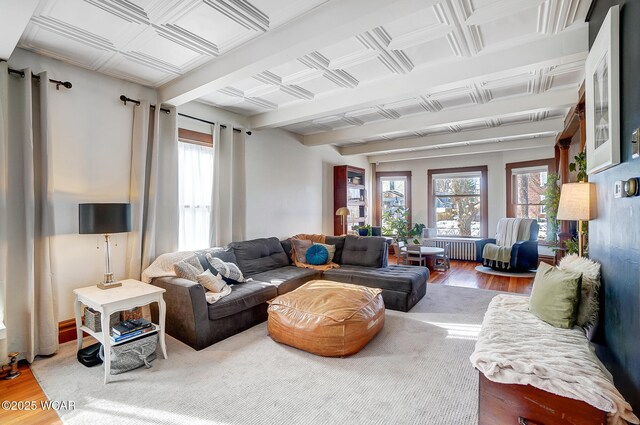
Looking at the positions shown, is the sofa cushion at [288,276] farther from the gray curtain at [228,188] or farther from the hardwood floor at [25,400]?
the hardwood floor at [25,400]

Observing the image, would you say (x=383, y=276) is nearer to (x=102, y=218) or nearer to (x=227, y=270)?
(x=227, y=270)

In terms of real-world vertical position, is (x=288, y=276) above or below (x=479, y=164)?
below

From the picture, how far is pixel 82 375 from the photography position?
2.40 m

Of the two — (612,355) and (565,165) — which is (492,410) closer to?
(612,355)

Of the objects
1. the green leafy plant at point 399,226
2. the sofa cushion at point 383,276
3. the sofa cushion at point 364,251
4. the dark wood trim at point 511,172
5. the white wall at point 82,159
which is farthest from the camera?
the green leafy plant at point 399,226

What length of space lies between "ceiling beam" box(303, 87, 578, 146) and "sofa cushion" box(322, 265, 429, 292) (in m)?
2.22

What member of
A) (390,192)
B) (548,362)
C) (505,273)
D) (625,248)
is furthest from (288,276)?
(390,192)

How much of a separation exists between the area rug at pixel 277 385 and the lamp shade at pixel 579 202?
1.43 metres

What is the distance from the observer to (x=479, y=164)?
24.2 feet

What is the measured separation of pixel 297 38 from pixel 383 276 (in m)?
2.91

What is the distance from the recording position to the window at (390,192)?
27.2 ft

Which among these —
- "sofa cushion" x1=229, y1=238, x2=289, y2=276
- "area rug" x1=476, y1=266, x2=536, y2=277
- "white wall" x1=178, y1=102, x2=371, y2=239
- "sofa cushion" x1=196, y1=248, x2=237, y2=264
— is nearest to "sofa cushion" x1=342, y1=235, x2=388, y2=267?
"sofa cushion" x1=229, y1=238, x2=289, y2=276

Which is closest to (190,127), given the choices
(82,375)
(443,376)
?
(82,375)

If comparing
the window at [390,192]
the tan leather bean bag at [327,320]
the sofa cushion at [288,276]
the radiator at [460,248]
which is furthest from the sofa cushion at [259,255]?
the radiator at [460,248]
